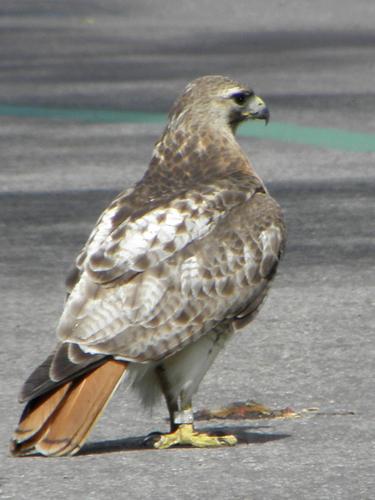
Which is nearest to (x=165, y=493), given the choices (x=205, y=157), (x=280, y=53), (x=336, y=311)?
(x=205, y=157)

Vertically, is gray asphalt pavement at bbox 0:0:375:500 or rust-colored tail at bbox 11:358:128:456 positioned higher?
rust-colored tail at bbox 11:358:128:456

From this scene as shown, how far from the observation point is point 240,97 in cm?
632

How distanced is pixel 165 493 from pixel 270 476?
1.24ft

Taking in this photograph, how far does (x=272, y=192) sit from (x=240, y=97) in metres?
4.67

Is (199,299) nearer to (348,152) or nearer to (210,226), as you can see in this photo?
(210,226)

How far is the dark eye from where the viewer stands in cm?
630

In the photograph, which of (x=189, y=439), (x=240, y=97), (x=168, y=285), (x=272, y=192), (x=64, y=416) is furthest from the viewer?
(x=272, y=192)

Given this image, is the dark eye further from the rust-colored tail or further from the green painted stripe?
the green painted stripe

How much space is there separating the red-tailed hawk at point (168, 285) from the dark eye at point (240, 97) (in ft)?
0.28

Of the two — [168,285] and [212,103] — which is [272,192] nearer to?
[212,103]

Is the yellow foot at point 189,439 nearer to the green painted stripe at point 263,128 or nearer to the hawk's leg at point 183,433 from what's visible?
the hawk's leg at point 183,433

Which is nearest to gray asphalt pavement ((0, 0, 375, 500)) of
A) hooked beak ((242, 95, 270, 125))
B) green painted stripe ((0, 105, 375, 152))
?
green painted stripe ((0, 105, 375, 152))


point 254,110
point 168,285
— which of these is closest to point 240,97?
point 254,110

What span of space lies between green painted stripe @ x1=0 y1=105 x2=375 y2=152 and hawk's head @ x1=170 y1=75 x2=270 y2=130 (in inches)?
251
